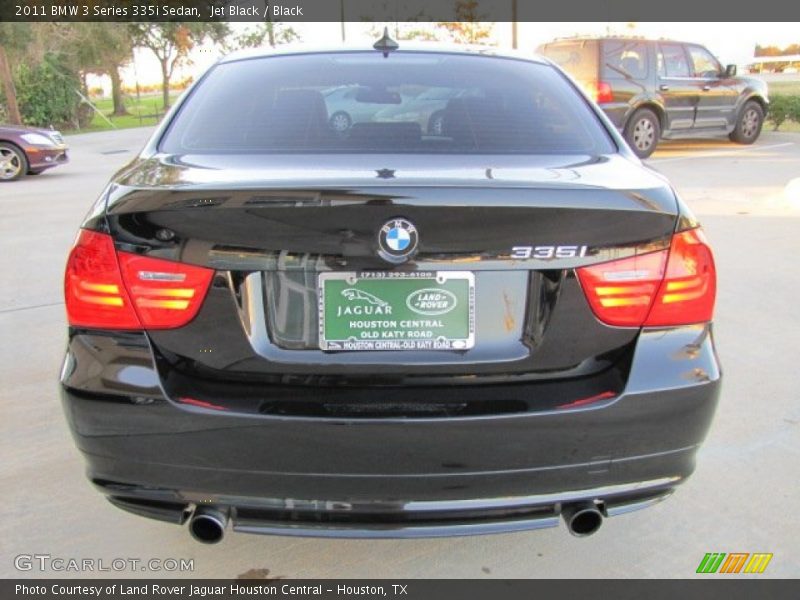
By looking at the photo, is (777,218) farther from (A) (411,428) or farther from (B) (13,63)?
(B) (13,63)

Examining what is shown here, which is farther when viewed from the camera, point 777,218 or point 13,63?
point 13,63

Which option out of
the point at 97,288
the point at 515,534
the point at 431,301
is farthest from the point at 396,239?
the point at 515,534

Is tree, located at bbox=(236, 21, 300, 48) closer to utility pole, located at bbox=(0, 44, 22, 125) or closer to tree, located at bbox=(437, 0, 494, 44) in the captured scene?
tree, located at bbox=(437, 0, 494, 44)

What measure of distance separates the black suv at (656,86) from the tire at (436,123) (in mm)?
10356

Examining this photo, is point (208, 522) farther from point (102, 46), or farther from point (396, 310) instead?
point (102, 46)

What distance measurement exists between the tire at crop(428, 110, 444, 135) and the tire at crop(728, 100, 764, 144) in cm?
1391

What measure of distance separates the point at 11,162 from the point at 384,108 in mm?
11717

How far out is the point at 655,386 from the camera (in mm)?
1884

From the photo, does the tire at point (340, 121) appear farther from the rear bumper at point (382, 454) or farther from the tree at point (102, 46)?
the tree at point (102, 46)

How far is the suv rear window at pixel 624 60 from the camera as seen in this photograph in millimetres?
12406

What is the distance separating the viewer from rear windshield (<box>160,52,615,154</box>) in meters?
Answer: 2.35

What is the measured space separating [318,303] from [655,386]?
35.4 inches

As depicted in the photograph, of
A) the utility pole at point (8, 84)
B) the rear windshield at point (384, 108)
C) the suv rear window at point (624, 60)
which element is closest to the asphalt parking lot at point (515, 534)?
the rear windshield at point (384, 108)
